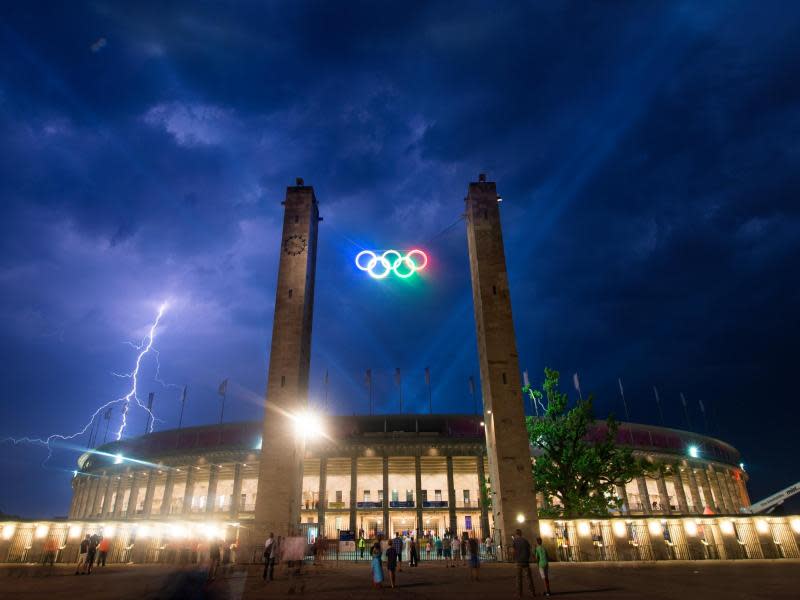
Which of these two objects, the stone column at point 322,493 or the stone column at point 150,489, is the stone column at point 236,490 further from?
the stone column at point 150,489

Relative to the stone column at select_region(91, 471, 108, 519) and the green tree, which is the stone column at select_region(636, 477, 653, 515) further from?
the stone column at select_region(91, 471, 108, 519)

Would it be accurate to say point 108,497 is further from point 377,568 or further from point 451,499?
point 377,568

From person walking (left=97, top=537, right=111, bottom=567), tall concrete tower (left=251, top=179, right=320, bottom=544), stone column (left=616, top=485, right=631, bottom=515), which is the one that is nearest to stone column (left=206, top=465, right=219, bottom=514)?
tall concrete tower (left=251, top=179, right=320, bottom=544)

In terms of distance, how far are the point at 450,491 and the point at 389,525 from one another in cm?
913

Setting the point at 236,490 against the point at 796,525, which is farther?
the point at 236,490

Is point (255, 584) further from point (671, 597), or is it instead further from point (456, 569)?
point (671, 597)

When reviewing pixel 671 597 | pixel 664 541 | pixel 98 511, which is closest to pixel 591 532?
pixel 664 541

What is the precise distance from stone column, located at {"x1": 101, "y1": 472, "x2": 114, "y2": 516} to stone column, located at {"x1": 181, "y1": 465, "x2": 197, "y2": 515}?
1749cm

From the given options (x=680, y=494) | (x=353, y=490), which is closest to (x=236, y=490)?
(x=353, y=490)

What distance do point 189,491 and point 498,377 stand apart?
50116 mm

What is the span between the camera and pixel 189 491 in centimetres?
6081

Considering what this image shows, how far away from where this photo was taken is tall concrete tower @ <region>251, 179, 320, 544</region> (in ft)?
92.5

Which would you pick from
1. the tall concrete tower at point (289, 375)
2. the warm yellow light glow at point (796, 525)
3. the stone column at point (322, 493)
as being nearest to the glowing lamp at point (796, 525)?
the warm yellow light glow at point (796, 525)

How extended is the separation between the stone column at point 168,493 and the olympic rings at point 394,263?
46447mm
